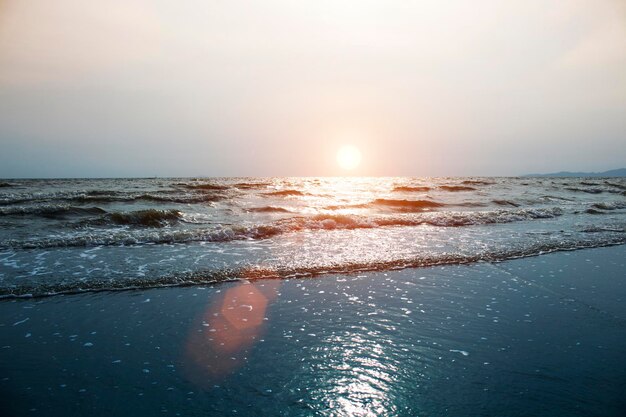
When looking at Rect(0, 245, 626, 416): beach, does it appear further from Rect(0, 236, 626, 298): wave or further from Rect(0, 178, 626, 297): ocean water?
Rect(0, 178, 626, 297): ocean water

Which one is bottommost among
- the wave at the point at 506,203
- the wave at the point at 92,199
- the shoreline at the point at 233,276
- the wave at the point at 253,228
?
the shoreline at the point at 233,276

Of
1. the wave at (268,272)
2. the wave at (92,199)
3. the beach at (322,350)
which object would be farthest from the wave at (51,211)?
the beach at (322,350)

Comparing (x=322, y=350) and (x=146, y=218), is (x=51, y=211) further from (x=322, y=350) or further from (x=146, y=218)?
(x=322, y=350)

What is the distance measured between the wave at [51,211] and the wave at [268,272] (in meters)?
12.5

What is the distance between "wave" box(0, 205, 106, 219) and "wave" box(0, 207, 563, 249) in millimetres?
3443

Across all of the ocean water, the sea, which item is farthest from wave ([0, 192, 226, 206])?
the sea

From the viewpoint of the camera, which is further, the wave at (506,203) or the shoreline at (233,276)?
the wave at (506,203)

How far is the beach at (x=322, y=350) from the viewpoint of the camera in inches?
131

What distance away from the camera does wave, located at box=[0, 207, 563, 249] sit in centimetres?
1132

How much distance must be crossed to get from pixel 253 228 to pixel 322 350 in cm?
958

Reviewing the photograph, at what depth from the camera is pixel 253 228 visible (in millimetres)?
13562

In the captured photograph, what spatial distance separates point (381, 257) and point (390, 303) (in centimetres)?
339

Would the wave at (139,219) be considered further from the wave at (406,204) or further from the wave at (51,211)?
the wave at (406,204)

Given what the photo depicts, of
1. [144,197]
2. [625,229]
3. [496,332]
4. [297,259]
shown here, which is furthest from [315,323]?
[144,197]
